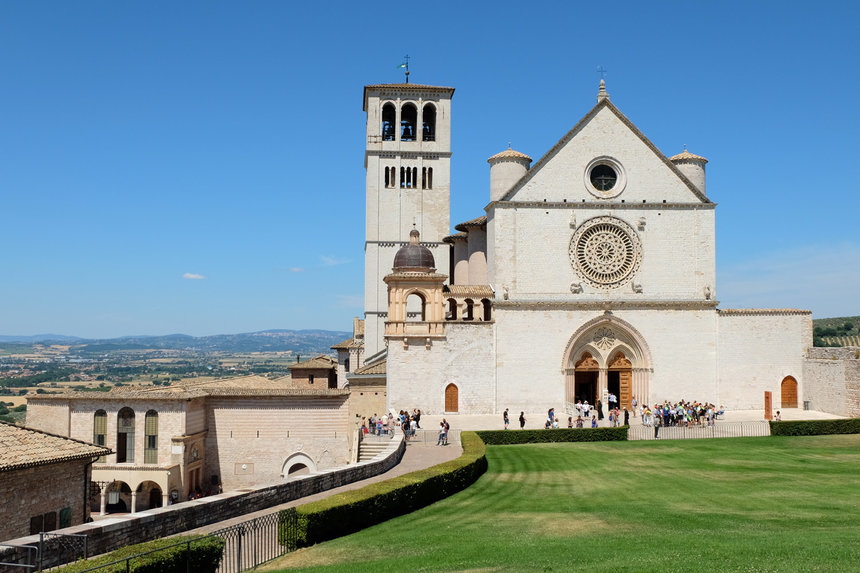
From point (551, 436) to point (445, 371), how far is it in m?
9.00

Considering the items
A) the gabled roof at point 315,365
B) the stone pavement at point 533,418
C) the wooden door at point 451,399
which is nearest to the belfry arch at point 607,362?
the stone pavement at point 533,418

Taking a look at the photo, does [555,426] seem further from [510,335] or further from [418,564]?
[418,564]

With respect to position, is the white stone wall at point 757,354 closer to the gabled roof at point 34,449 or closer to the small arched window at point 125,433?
the small arched window at point 125,433

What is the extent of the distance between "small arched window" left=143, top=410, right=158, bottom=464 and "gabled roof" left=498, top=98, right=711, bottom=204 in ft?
73.6

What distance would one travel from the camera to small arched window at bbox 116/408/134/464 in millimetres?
42156

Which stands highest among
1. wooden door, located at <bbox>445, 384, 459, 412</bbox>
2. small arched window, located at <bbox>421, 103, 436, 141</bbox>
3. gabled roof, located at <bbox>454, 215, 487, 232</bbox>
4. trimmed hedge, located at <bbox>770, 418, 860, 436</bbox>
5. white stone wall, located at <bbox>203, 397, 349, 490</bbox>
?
small arched window, located at <bbox>421, 103, 436, 141</bbox>

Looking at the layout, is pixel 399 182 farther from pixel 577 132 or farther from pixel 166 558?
pixel 166 558

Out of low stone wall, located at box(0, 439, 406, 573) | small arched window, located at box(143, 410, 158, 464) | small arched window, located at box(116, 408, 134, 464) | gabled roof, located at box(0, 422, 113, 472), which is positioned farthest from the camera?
small arched window, located at box(116, 408, 134, 464)

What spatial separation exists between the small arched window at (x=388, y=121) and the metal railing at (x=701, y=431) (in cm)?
3092

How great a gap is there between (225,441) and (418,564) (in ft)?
105

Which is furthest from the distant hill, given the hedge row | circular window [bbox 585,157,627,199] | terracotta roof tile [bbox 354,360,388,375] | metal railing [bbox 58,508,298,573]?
metal railing [bbox 58,508,298,573]

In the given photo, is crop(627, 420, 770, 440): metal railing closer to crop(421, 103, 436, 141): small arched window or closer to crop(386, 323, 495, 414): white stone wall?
crop(386, 323, 495, 414): white stone wall

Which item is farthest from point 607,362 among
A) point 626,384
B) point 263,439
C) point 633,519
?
point 633,519

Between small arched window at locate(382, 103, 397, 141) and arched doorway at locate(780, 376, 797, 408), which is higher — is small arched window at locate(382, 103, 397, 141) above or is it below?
above
